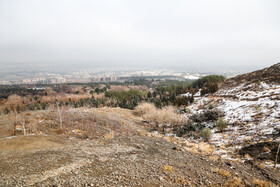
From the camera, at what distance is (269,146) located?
832 centimetres

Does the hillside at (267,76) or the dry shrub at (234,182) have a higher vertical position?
the hillside at (267,76)

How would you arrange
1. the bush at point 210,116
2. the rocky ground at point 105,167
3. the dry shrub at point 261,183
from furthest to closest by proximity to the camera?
the bush at point 210,116
the dry shrub at point 261,183
the rocky ground at point 105,167

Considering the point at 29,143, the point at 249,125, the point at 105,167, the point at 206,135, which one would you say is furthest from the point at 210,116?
the point at 29,143

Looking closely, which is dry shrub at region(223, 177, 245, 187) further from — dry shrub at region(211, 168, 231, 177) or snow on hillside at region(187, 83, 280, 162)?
snow on hillside at region(187, 83, 280, 162)

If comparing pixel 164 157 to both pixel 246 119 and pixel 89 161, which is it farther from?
pixel 246 119

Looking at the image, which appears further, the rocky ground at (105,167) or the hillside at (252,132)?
the hillside at (252,132)

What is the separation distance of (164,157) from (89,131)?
5561mm

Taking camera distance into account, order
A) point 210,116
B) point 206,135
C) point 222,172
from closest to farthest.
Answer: point 222,172, point 206,135, point 210,116

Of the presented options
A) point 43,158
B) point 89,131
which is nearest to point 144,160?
point 43,158

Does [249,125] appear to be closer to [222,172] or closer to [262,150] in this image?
[262,150]

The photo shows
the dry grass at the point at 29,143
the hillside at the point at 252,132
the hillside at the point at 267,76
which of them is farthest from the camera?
the hillside at the point at 267,76

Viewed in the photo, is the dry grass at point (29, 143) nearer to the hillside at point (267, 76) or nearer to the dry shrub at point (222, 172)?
the dry shrub at point (222, 172)

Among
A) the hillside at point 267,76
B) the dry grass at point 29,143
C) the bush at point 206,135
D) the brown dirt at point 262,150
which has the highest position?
the hillside at point 267,76

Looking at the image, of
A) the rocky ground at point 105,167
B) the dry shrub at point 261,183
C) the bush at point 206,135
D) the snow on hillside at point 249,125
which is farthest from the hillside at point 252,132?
the dry shrub at point 261,183
